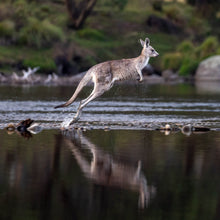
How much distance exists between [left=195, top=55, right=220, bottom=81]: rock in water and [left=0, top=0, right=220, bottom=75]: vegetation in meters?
0.73

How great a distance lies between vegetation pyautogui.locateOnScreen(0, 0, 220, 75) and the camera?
5019 cm

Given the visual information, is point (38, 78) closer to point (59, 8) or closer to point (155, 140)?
point (59, 8)

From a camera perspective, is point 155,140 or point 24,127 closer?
point 155,140

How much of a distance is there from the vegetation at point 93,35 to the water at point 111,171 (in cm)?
3065

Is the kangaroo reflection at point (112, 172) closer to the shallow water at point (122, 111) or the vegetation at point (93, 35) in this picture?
the shallow water at point (122, 111)

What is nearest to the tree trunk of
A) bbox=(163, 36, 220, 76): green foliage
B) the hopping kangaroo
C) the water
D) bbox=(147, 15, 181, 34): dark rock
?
bbox=(147, 15, 181, 34): dark rock

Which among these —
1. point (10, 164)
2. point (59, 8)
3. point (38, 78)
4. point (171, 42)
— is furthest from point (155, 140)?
point (59, 8)

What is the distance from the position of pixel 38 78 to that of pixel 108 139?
1156 inches

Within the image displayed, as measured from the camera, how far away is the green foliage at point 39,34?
51562 mm

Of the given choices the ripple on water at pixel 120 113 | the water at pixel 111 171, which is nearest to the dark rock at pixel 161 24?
the ripple on water at pixel 120 113

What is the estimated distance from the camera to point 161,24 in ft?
223

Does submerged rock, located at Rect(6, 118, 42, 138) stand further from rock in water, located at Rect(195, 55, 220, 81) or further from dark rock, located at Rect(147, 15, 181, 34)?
dark rock, located at Rect(147, 15, 181, 34)

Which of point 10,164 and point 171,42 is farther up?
point 171,42

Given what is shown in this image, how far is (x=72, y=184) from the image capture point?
30.7 ft
